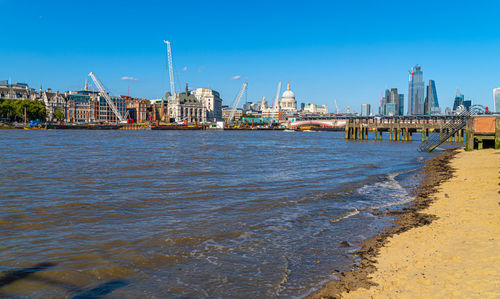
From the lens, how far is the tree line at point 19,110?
127 m

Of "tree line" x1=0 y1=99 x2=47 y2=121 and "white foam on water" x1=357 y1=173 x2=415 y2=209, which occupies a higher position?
"tree line" x1=0 y1=99 x2=47 y2=121

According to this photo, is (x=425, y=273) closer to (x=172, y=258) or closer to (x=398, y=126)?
(x=172, y=258)

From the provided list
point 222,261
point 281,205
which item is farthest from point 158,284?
point 281,205

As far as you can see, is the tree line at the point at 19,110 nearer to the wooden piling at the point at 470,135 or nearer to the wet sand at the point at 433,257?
the wooden piling at the point at 470,135

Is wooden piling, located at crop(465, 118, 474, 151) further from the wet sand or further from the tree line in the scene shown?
the tree line

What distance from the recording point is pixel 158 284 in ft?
20.7

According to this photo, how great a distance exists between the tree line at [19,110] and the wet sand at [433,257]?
5742 inches

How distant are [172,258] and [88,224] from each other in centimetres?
357

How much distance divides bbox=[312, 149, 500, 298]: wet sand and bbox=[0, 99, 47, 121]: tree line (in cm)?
14584

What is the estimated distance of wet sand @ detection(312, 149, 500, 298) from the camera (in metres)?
5.60

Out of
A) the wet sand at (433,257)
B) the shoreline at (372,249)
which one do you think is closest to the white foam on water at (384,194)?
the shoreline at (372,249)

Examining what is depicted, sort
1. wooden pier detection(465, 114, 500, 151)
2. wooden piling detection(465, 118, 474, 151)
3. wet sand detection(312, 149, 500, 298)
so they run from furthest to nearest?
wooden piling detection(465, 118, 474, 151), wooden pier detection(465, 114, 500, 151), wet sand detection(312, 149, 500, 298)

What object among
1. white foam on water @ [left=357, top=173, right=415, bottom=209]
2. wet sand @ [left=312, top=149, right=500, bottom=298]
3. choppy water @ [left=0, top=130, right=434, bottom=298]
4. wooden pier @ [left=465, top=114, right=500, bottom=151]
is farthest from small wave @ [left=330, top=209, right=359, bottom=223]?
wooden pier @ [left=465, top=114, right=500, bottom=151]

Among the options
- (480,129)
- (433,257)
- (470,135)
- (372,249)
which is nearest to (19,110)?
(470,135)
